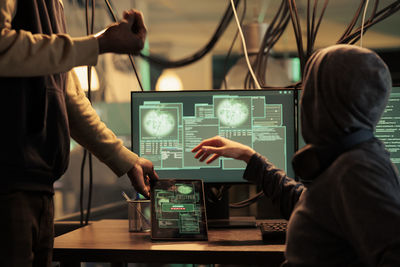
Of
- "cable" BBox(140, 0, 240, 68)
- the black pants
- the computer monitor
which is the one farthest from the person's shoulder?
"cable" BBox(140, 0, 240, 68)

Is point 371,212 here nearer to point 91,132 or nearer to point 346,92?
point 346,92

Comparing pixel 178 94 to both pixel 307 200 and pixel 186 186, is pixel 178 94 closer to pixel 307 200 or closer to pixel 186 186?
pixel 186 186

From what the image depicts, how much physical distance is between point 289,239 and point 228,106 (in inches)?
28.8

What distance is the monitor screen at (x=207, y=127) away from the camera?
1626 mm

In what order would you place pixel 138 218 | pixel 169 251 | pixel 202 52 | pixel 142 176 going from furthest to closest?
pixel 202 52 → pixel 138 218 → pixel 142 176 → pixel 169 251

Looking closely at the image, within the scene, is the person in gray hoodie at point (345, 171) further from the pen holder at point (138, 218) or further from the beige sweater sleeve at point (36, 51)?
the pen holder at point (138, 218)

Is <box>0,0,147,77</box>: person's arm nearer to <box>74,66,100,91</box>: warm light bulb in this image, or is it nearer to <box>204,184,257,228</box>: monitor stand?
<box>204,184,257,228</box>: monitor stand

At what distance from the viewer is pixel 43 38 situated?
3.17 ft

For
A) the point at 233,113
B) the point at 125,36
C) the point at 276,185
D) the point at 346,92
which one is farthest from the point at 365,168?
the point at 233,113

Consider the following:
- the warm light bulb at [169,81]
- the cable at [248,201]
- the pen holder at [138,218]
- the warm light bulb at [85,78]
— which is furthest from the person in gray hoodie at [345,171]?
the warm light bulb at [169,81]

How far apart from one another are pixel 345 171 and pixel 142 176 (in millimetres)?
694

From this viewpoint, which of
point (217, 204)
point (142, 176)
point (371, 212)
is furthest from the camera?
point (217, 204)

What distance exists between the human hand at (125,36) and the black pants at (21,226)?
358 millimetres

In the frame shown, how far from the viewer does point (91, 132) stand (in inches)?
50.8
